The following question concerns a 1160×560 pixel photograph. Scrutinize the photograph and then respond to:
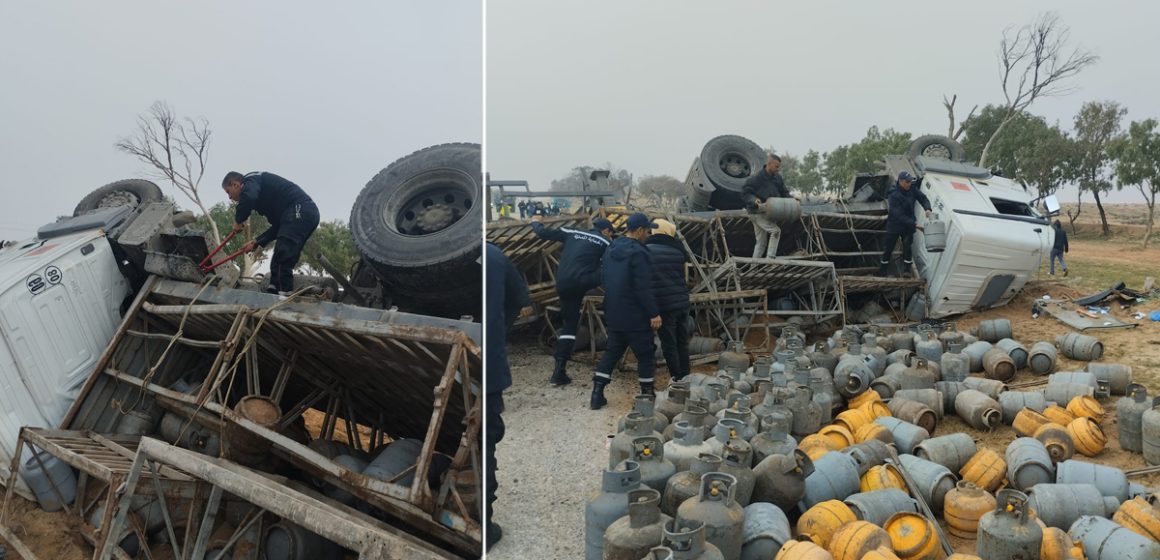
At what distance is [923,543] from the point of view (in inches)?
112

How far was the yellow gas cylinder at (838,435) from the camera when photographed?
407cm

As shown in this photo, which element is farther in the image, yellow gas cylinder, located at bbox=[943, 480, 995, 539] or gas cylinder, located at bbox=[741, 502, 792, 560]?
yellow gas cylinder, located at bbox=[943, 480, 995, 539]

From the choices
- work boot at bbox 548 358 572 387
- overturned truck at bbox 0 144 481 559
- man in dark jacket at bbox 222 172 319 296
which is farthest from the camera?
work boot at bbox 548 358 572 387

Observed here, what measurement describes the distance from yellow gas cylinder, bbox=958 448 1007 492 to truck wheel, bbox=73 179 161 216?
24.0 ft

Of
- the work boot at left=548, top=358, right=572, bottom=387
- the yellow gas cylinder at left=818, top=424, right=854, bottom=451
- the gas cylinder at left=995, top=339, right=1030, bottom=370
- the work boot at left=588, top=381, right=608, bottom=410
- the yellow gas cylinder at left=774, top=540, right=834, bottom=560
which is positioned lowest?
the work boot at left=548, top=358, right=572, bottom=387

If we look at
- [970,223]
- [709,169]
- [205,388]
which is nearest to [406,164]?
[205,388]

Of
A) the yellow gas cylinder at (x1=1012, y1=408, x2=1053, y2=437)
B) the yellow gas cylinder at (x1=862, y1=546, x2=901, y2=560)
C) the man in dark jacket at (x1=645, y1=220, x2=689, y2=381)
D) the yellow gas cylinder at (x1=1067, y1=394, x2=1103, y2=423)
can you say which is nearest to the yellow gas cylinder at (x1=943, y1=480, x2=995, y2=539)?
the yellow gas cylinder at (x1=862, y1=546, x2=901, y2=560)

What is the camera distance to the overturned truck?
345cm

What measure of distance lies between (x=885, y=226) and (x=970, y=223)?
1528 mm

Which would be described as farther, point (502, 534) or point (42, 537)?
point (42, 537)

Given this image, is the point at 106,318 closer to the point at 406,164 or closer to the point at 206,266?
the point at 206,266

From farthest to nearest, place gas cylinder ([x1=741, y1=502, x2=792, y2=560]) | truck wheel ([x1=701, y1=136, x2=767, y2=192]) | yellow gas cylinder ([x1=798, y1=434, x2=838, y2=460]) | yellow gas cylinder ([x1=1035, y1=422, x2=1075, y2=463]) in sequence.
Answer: truck wheel ([x1=701, y1=136, x2=767, y2=192]) → yellow gas cylinder ([x1=1035, y1=422, x2=1075, y2=463]) → yellow gas cylinder ([x1=798, y1=434, x2=838, y2=460]) → gas cylinder ([x1=741, y1=502, x2=792, y2=560])

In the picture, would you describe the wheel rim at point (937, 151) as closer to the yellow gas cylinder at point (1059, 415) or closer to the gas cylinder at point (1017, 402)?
the gas cylinder at point (1017, 402)

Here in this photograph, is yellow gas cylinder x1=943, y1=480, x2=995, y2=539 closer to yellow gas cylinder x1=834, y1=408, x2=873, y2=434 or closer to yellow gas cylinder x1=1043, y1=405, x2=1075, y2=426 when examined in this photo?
yellow gas cylinder x1=834, y1=408, x2=873, y2=434
